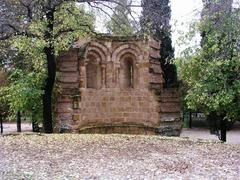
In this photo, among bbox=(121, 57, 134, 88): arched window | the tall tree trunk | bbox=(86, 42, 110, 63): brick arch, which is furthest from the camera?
bbox=(121, 57, 134, 88): arched window

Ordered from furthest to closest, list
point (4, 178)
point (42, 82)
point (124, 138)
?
1. point (42, 82)
2. point (124, 138)
3. point (4, 178)

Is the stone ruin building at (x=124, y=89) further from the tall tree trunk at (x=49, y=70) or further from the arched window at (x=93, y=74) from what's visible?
the tall tree trunk at (x=49, y=70)

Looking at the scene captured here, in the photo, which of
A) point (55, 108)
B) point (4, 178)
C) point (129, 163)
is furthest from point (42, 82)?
point (4, 178)

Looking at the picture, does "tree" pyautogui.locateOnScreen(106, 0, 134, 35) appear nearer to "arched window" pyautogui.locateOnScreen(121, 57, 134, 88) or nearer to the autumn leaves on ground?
the autumn leaves on ground

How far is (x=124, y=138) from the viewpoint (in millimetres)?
14367

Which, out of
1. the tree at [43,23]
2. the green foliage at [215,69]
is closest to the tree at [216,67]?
the green foliage at [215,69]

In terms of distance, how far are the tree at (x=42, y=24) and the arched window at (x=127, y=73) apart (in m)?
6.48

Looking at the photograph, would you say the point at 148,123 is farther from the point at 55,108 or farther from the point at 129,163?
the point at 129,163

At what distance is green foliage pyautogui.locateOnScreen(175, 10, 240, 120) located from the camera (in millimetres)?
15648

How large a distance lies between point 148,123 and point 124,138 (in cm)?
932

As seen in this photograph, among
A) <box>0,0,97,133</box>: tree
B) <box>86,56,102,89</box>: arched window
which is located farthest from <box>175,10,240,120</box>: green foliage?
<box>86,56,102,89</box>: arched window

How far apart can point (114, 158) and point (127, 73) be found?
1410 centimetres

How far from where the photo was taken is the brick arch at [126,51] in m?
23.3

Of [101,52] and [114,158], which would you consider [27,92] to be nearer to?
[101,52]
